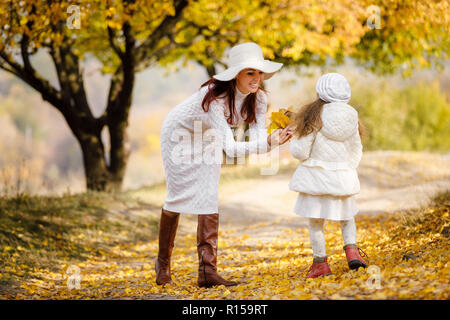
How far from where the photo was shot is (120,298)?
402 cm

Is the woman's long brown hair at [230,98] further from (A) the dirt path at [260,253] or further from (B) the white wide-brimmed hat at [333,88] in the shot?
(A) the dirt path at [260,253]

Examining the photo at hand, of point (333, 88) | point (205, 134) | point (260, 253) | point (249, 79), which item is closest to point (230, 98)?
point (249, 79)

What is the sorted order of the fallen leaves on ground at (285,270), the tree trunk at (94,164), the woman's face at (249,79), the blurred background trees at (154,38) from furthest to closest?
the tree trunk at (94,164) → the blurred background trees at (154,38) → the woman's face at (249,79) → the fallen leaves on ground at (285,270)

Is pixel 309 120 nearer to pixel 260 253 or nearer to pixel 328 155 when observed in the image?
pixel 328 155

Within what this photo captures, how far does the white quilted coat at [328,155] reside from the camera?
371 centimetres

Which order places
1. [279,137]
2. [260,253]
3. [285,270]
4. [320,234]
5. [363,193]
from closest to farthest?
[279,137] < [320,234] < [285,270] < [260,253] < [363,193]

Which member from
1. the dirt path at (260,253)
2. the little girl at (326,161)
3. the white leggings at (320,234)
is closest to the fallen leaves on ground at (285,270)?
the dirt path at (260,253)

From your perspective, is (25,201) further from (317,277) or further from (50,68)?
(50,68)

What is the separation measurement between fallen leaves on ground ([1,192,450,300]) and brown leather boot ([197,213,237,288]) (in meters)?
0.08

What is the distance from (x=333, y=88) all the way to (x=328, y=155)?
50cm

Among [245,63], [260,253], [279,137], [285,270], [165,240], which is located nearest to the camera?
[279,137]

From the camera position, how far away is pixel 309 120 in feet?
12.4

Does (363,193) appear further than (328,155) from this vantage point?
Yes

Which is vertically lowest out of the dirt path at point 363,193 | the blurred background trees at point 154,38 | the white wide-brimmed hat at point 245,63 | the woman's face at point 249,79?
the dirt path at point 363,193
